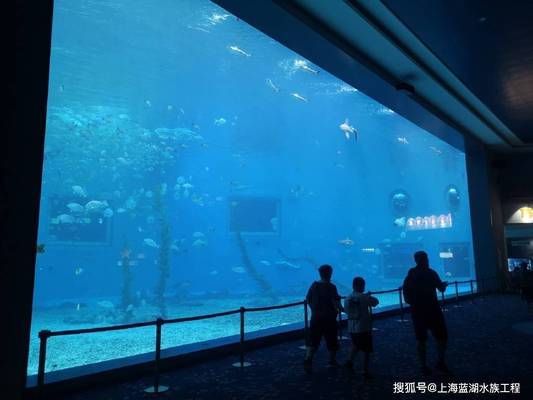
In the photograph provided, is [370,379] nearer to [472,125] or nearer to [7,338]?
[7,338]

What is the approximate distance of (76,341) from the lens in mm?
16453

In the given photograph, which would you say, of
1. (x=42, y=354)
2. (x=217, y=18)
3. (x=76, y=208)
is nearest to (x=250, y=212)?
Answer: (x=76, y=208)

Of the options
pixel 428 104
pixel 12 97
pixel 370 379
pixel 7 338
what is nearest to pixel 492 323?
pixel 370 379

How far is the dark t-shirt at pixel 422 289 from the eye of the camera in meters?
4.84

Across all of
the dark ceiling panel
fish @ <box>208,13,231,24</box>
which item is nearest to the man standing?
the dark ceiling panel

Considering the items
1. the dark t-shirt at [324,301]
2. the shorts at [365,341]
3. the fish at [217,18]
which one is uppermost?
the fish at [217,18]

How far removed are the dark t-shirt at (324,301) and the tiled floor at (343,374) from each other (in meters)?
0.81

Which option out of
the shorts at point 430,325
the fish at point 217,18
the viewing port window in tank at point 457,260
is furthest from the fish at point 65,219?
the viewing port window in tank at point 457,260

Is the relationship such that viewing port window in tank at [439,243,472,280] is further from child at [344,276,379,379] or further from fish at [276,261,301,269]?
child at [344,276,379,379]

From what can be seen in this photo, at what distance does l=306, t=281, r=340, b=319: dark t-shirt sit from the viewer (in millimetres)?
5086

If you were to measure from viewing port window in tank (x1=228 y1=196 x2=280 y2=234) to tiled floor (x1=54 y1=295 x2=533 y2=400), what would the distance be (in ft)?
135

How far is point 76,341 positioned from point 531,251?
21.4m

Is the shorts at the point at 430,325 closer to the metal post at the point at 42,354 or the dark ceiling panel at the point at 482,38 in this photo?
the metal post at the point at 42,354

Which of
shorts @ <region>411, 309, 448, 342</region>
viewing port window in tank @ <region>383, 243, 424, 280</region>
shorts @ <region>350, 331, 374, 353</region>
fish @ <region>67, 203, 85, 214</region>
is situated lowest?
viewing port window in tank @ <region>383, 243, 424, 280</region>
